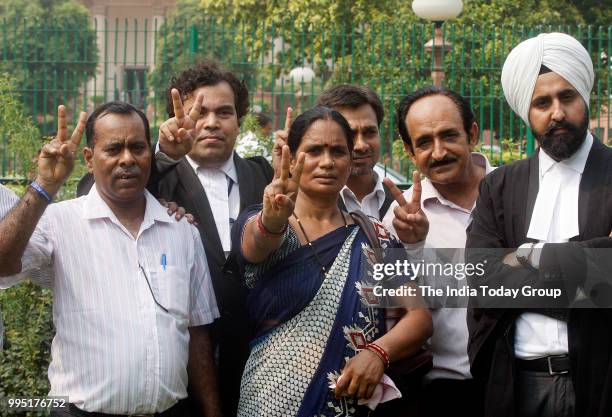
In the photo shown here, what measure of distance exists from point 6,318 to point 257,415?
7.76 feet

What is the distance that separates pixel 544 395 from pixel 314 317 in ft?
2.94

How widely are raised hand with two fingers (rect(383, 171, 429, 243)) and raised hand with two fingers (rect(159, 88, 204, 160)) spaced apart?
883mm

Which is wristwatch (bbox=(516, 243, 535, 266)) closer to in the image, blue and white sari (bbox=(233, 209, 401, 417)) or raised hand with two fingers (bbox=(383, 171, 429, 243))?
raised hand with two fingers (bbox=(383, 171, 429, 243))

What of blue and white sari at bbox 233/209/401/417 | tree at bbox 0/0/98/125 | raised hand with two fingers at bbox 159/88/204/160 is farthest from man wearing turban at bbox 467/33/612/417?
tree at bbox 0/0/98/125

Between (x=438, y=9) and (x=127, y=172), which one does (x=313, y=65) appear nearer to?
(x=438, y=9)

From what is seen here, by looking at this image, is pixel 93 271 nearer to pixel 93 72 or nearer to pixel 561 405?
pixel 561 405

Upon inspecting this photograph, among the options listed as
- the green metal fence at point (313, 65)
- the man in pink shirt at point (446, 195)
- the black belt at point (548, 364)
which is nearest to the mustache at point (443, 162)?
the man in pink shirt at point (446, 195)

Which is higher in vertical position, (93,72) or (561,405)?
(93,72)

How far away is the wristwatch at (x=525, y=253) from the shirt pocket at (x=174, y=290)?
1.33 m

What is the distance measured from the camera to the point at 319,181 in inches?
144

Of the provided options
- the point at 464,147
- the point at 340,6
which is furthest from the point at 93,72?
the point at 340,6

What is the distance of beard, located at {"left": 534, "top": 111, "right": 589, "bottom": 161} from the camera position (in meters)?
3.53

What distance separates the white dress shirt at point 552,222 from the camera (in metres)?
3.38

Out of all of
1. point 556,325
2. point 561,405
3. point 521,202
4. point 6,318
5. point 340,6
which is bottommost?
point 6,318
